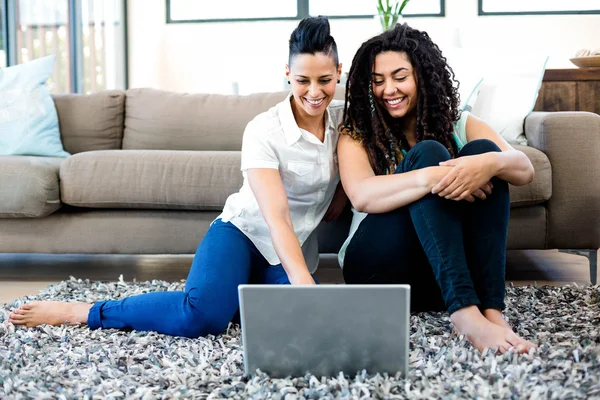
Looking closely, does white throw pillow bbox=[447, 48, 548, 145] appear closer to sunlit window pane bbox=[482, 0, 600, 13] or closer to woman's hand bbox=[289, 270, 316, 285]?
woman's hand bbox=[289, 270, 316, 285]

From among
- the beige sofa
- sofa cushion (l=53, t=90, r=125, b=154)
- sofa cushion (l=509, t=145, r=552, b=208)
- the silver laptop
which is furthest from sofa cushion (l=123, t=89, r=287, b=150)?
the silver laptop

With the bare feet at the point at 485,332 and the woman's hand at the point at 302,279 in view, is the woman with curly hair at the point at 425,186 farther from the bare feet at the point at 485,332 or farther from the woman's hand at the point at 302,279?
the woman's hand at the point at 302,279

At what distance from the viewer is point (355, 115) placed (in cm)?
175

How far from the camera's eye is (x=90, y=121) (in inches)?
117

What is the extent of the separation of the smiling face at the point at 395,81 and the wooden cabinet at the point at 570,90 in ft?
5.21

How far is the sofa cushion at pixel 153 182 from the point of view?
233 centimetres

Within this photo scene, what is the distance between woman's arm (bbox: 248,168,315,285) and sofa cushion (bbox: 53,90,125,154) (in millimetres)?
1584

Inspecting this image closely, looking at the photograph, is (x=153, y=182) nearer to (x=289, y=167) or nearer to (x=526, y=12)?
(x=289, y=167)

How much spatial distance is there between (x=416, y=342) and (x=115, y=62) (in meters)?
4.57

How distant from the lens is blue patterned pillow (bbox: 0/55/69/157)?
2.79m

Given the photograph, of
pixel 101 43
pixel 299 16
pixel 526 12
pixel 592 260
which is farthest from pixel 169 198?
pixel 526 12

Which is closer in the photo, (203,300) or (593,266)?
(203,300)

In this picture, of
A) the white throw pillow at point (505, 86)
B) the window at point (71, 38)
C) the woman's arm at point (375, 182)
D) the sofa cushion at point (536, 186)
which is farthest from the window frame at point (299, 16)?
the woman's arm at point (375, 182)

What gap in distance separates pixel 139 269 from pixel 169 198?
1.64 feet
